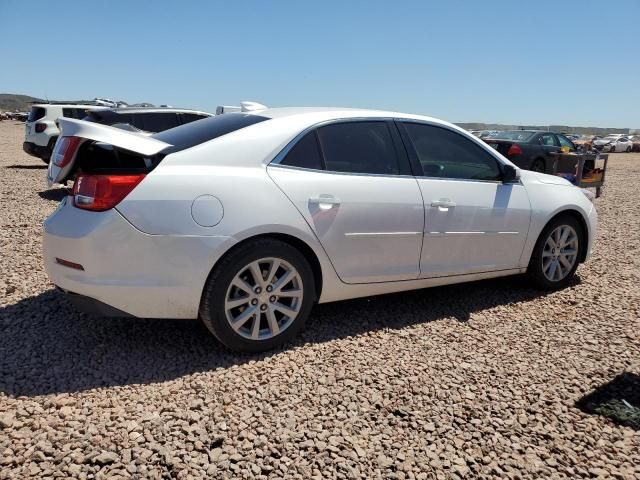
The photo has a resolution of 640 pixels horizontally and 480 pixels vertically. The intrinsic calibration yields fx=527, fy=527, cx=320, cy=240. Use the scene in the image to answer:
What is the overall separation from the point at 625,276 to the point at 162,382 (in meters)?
4.75

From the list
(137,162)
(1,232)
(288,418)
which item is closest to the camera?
(288,418)

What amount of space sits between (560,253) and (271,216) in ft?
9.95

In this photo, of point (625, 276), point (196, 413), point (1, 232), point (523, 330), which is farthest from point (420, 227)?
point (1, 232)

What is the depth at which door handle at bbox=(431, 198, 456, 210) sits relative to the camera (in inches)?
155

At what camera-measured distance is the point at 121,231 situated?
116 inches

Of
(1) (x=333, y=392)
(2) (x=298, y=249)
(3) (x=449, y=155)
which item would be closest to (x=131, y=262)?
(2) (x=298, y=249)

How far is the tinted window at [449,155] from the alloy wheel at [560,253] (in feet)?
2.99

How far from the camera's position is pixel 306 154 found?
354 cm

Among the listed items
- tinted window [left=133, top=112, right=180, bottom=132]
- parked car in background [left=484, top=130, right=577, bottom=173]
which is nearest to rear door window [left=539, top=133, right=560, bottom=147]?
parked car in background [left=484, top=130, right=577, bottom=173]

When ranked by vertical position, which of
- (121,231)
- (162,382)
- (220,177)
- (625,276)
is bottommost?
(162,382)

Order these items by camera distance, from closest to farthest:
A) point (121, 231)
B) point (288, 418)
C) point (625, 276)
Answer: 1. point (288, 418)
2. point (121, 231)
3. point (625, 276)

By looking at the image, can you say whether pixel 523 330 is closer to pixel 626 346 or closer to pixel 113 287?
Result: pixel 626 346

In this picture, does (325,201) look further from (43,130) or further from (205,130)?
(43,130)

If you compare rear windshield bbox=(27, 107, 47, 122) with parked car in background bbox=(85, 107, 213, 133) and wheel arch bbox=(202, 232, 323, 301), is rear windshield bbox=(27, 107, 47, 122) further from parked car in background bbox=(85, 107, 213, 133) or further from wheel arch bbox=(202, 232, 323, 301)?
wheel arch bbox=(202, 232, 323, 301)
